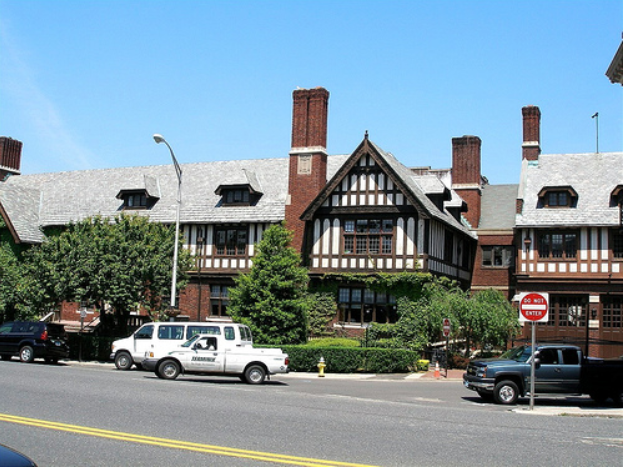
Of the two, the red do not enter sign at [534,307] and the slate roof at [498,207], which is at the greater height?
the slate roof at [498,207]

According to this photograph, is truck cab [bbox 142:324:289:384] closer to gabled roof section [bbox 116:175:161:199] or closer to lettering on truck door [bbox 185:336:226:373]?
lettering on truck door [bbox 185:336:226:373]

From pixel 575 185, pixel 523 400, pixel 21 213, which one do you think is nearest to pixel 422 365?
pixel 523 400

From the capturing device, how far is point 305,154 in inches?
1431

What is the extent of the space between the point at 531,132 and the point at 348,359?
21357mm

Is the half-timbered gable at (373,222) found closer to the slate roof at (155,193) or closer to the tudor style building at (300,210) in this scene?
the tudor style building at (300,210)

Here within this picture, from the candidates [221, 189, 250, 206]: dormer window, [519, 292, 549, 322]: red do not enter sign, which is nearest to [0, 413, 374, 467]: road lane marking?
[519, 292, 549, 322]: red do not enter sign

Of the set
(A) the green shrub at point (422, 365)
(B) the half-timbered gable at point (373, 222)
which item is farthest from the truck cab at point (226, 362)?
(B) the half-timbered gable at point (373, 222)

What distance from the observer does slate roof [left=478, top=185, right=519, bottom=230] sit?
42.0 meters

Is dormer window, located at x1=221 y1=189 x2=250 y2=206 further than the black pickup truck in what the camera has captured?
Yes

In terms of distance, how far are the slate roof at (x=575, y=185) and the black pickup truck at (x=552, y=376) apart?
17.8m

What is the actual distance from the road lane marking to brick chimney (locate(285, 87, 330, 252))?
2423 centimetres

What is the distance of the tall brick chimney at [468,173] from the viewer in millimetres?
42531

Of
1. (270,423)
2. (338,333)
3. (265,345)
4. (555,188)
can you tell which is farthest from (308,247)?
(270,423)

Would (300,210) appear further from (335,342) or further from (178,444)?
(178,444)
